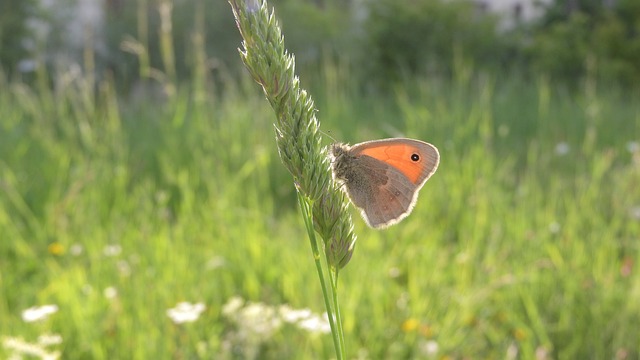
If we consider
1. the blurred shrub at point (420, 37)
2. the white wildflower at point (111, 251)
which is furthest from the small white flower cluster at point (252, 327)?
the blurred shrub at point (420, 37)

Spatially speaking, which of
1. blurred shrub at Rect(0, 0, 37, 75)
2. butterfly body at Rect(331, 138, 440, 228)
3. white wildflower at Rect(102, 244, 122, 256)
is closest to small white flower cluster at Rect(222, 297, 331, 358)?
white wildflower at Rect(102, 244, 122, 256)

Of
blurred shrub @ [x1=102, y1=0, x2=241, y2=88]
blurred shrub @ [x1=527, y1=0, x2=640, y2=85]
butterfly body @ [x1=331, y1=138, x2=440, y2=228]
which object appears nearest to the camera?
butterfly body @ [x1=331, y1=138, x2=440, y2=228]

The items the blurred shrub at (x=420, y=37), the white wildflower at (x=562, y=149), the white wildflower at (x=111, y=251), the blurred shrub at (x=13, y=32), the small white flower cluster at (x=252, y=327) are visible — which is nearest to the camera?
the small white flower cluster at (x=252, y=327)

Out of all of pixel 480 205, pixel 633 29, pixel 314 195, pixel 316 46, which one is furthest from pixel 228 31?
pixel 314 195

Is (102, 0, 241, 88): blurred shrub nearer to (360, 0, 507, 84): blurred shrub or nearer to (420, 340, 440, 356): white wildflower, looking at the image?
(360, 0, 507, 84): blurred shrub

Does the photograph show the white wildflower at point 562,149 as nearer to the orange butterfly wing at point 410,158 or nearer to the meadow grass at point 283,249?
the meadow grass at point 283,249

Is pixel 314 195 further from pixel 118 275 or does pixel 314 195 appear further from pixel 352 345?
pixel 118 275
